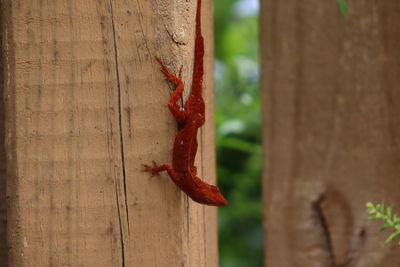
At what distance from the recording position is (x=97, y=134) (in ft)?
6.14

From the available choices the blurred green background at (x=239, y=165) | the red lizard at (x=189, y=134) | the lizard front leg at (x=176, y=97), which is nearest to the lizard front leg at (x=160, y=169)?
the red lizard at (x=189, y=134)

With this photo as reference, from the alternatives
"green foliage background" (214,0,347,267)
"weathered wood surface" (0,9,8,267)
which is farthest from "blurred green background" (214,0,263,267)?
"weathered wood surface" (0,9,8,267)

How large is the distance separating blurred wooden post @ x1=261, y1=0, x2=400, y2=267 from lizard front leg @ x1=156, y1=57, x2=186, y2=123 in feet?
3.64

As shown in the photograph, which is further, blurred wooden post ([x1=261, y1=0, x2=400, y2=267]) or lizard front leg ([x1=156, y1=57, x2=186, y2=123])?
blurred wooden post ([x1=261, y1=0, x2=400, y2=267])

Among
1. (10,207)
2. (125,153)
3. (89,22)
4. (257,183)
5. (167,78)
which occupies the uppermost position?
(89,22)

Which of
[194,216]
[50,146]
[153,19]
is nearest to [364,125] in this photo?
[194,216]

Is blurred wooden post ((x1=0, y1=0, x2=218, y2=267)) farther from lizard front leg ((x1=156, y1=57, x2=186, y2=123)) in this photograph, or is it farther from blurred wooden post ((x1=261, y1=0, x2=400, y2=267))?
blurred wooden post ((x1=261, y1=0, x2=400, y2=267))

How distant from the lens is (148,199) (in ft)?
6.15

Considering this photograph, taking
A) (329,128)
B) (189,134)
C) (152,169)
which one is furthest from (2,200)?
(329,128)

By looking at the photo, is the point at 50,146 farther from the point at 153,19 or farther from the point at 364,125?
the point at 364,125

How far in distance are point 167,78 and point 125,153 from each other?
9.9 inches

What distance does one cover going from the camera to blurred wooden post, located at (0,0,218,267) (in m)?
1.86

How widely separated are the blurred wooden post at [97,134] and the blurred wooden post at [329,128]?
1.09 meters

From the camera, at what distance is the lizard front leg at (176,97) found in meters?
1.84
